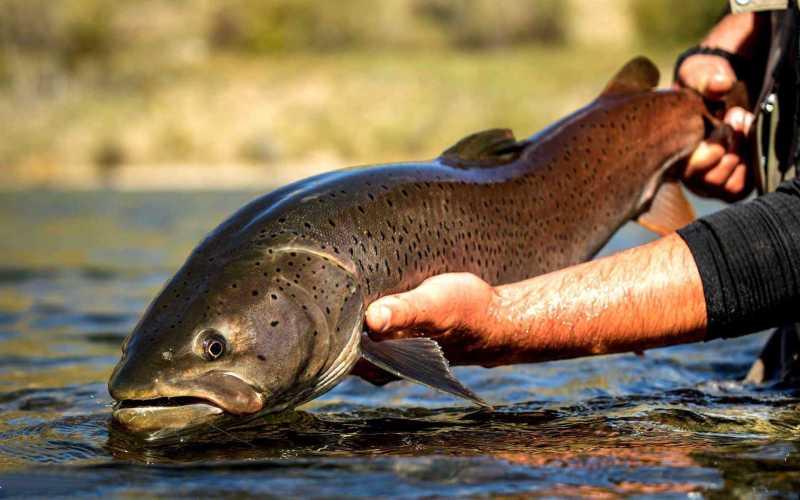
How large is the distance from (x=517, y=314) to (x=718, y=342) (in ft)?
8.13

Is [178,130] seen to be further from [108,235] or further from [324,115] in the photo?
[108,235]

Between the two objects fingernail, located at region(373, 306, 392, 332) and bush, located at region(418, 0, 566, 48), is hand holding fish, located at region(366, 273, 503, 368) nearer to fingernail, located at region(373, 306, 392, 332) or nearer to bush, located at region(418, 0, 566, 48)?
fingernail, located at region(373, 306, 392, 332)

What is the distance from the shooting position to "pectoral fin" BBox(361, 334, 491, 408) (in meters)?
2.91

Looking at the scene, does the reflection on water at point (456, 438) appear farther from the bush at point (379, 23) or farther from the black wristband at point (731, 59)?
the bush at point (379, 23)

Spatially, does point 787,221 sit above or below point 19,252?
below

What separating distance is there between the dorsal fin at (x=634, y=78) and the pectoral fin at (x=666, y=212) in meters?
0.36

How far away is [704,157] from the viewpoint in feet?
14.0

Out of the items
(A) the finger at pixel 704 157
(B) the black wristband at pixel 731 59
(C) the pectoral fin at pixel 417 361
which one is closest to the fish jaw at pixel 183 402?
(C) the pectoral fin at pixel 417 361

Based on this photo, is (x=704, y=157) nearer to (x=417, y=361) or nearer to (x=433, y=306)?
(x=433, y=306)

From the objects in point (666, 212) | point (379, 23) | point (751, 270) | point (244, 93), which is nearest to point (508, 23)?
point (379, 23)

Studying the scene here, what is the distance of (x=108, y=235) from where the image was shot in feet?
43.1

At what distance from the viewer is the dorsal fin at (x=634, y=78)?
13.8 feet

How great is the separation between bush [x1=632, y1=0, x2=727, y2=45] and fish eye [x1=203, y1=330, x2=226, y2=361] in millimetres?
39806

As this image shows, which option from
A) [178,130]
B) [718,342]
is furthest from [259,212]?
[178,130]
